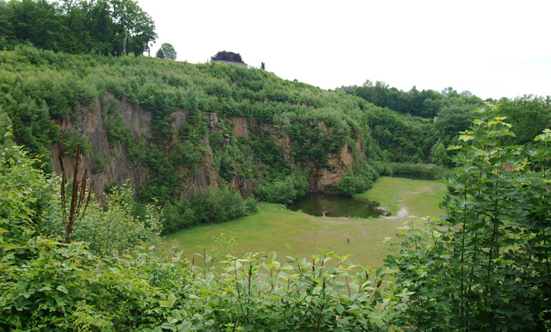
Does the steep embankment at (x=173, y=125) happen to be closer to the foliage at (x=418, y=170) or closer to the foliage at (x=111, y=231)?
the foliage at (x=111, y=231)

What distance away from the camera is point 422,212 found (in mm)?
33844

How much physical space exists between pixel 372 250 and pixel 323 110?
3063 centimetres

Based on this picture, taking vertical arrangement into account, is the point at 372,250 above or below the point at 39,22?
below

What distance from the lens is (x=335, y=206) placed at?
129 feet

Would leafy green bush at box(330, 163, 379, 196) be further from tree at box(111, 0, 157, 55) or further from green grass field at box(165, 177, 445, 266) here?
tree at box(111, 0, 157, 55)

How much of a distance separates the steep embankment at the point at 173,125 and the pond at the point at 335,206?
331cm

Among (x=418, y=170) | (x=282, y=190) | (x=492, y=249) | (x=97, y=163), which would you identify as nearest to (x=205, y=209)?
(x=97, y=163)

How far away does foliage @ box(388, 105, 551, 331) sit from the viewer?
3.41 meters

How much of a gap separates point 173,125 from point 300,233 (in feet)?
48.3

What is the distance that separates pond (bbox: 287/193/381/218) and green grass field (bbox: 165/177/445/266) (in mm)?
2670

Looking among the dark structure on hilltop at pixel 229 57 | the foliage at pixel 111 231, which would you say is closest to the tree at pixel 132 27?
the dark structure on hilltop at pixel 229 57

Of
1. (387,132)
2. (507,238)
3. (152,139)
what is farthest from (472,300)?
(387,132)

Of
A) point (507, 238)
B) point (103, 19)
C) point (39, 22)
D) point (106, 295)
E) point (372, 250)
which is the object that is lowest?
point (372, 250)

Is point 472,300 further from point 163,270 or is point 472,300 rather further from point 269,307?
point 163,270
